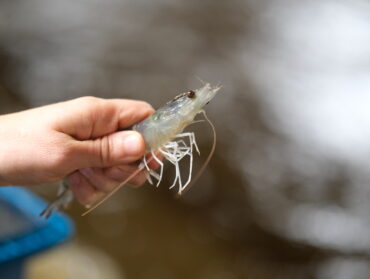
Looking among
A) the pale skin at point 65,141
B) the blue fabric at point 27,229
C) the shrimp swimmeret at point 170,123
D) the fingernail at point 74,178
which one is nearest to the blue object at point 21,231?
the blue fabric at point 27,229

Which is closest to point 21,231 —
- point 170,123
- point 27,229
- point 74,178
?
point 27,229

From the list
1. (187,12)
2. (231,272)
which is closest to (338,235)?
(231,272)

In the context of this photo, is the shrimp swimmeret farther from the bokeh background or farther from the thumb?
the bokeh background

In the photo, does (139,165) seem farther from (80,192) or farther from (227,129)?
(227,129)

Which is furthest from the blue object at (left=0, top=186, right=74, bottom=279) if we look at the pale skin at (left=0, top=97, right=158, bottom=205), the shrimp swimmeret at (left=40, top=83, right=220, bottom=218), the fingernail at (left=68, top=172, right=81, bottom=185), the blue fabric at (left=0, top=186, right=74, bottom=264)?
the shrimp swimmeret at (left=40, top=83, right=220, bottom=218)

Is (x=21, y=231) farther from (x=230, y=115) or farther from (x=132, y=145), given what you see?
(x=230, y=115)

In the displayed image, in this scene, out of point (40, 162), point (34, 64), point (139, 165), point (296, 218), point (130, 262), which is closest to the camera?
point (40, 162)

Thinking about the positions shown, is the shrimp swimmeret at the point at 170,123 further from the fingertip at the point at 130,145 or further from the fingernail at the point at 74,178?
the fingernail at the point at 74,178

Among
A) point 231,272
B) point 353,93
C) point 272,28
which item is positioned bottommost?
point 231,272
